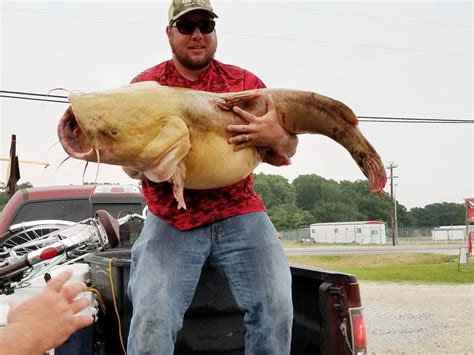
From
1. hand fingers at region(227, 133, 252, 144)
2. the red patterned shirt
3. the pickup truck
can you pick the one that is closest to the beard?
the red patterned shirt

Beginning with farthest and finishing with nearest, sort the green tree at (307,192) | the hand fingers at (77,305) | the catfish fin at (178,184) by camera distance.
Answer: the green tree at (307,192)
the catfish fin at (178,184)
the hand fingers at (77,305)

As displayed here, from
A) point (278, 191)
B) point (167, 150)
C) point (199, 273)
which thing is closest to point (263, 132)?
point (167, 150)

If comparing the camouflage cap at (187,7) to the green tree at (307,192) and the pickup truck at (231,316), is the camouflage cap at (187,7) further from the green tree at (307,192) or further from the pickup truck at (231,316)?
the green tree at (307,192)

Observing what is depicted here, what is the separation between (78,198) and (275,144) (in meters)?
3.31

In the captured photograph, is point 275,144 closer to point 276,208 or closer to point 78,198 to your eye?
point 78,198

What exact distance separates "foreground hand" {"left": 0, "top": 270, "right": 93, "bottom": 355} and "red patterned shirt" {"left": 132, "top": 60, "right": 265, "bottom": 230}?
139 cm

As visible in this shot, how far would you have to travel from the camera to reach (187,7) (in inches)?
118

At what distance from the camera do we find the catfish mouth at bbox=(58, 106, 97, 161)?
7.99 ft

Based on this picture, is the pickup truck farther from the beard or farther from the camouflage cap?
the camouflage cap

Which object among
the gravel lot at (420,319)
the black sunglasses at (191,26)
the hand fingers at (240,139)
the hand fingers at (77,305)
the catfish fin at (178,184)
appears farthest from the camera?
the gravel lot at (420,319)

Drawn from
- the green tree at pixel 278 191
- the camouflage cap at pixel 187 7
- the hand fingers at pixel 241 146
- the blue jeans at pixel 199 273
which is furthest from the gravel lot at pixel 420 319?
the green tree at pixel 278 191

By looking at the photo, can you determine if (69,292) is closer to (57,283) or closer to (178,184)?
(57,283)

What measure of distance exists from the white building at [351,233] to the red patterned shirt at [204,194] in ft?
239

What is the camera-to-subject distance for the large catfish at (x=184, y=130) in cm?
244
